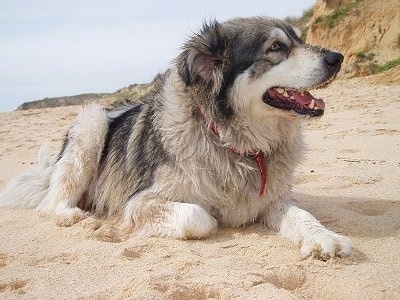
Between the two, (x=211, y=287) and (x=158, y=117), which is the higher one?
(x=158, y=117)

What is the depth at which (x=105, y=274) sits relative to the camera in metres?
2.91

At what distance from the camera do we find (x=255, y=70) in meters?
3.75

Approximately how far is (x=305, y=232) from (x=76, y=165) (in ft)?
7.64

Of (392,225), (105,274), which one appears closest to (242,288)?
(105,274)

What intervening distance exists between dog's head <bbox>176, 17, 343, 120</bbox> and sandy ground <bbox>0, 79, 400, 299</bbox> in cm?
47

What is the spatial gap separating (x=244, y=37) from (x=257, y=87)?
0.44m

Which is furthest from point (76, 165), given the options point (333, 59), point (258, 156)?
point (333, 59)

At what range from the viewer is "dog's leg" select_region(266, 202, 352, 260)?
3.01 m

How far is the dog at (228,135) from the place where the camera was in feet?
12.1

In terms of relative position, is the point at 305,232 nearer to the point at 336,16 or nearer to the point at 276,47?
the point at 276,47

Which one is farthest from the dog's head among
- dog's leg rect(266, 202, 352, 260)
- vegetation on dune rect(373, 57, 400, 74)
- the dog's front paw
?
vegetation on dune rect(373, 57, 400, 74)

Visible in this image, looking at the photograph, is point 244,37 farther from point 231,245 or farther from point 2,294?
point 2,294

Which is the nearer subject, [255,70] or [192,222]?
[192,222]

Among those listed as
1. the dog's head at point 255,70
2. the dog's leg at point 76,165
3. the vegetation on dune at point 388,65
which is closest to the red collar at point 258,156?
the dog's head at point 255,70
